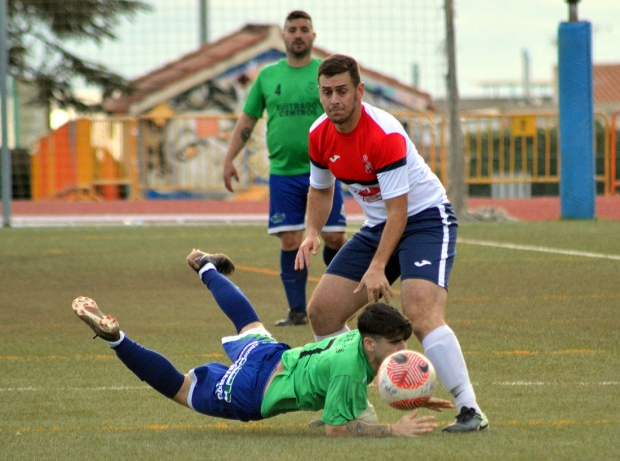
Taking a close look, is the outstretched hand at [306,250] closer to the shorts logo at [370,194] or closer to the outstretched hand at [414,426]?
the shorts logo at [370,194]

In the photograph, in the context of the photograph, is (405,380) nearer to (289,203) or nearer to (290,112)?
(289,203)

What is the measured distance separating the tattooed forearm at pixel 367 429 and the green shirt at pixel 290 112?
4.30 meters

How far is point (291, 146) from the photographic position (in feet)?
29.9

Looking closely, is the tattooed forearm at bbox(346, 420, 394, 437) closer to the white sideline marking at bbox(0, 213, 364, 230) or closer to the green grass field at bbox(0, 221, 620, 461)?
the green grass field at bbox(0, 221, 620, 461)

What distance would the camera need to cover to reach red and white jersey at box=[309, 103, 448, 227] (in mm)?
5539

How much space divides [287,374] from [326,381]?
246 mm

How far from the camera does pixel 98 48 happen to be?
32.9 meters

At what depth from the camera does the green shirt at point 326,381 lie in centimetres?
498

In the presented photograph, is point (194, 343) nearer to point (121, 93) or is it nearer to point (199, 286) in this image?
point (199, 286)

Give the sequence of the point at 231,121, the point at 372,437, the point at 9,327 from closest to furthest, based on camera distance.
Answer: the point at 372,437
the point at 9,327
the point at 231,121

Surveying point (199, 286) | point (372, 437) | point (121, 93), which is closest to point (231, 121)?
point (121, 93)

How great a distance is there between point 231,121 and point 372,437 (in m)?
21.3

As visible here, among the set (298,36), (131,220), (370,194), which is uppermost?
(298,36)

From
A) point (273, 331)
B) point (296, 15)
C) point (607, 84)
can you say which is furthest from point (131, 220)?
point (607, 84)
